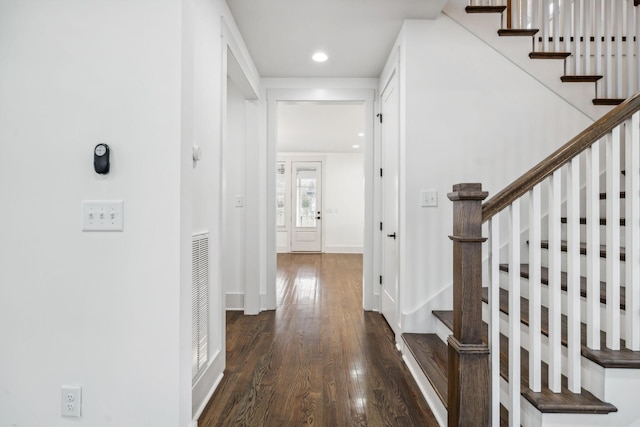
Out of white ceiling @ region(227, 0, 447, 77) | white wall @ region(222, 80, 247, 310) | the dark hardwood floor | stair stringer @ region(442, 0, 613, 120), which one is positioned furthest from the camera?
white wall @ region(222, 80, 247, 310)

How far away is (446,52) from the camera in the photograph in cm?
258

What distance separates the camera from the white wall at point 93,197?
1.39 m

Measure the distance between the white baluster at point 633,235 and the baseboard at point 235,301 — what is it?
10.6ft

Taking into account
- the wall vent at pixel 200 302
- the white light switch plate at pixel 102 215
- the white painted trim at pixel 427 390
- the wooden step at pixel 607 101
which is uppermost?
the wooden step at pixel 607 101

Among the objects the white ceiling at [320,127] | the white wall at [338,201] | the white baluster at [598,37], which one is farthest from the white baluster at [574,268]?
the white wall at [338,201]

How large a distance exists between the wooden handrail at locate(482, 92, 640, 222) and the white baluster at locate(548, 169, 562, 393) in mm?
55

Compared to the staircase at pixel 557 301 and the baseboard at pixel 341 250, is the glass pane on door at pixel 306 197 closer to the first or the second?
the baseboard at pixel 341 250

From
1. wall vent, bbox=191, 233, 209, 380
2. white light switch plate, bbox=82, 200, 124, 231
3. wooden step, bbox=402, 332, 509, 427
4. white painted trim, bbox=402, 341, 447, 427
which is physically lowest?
white painted trim, bbox=402, 341, 447, 427

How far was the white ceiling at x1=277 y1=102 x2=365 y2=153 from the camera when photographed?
4.82 meters

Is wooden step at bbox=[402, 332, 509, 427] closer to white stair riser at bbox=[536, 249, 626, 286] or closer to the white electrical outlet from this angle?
white stair riser at bbox=[536, 249, 626, 286]

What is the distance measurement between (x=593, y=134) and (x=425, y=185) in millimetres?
1269

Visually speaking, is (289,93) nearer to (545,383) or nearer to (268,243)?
(268,243)

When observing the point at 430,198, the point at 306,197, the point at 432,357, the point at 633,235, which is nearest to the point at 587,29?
the point at 430,198

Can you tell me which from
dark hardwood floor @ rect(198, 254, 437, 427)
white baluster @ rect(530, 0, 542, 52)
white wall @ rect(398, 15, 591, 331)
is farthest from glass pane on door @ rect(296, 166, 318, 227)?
white baluster @ rect(530, 0, 542, 52)
